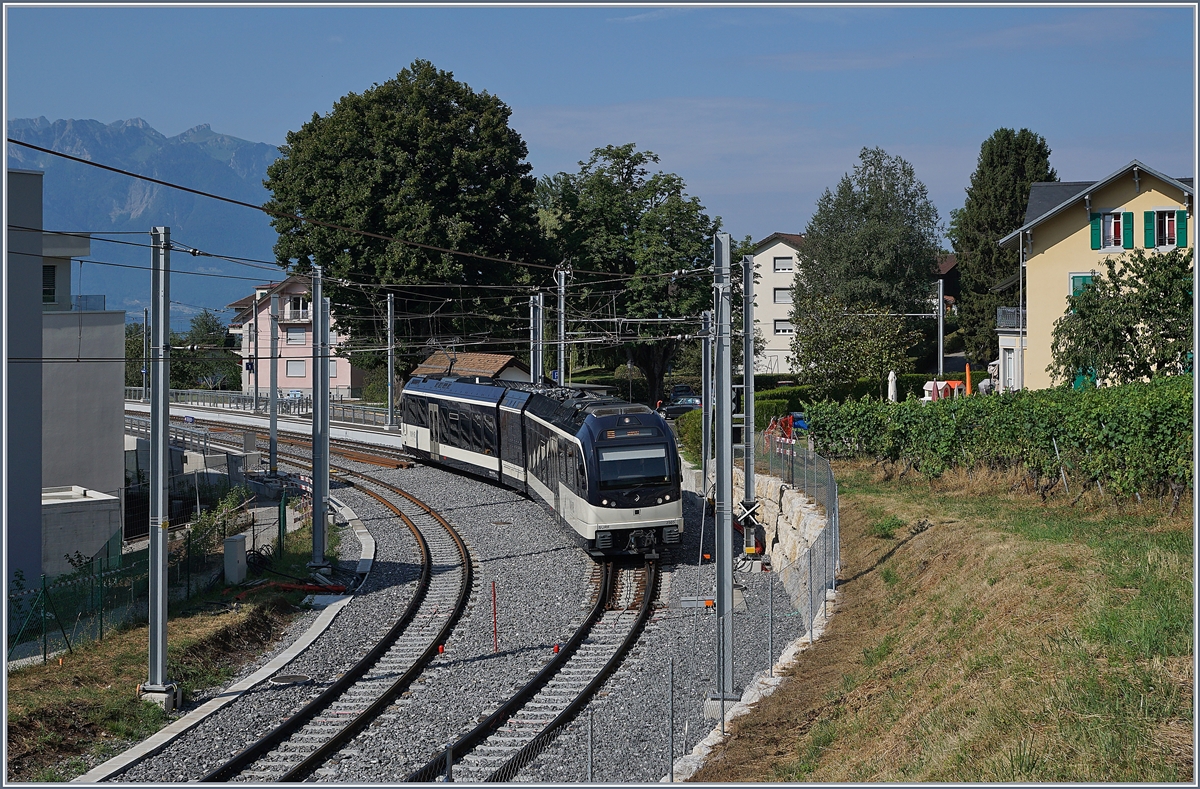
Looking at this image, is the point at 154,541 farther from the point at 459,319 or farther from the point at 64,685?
the point at 459,319

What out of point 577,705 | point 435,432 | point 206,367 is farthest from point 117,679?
point 206,367

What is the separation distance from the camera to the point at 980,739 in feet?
31.1

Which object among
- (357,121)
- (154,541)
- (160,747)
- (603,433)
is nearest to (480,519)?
(603,433)

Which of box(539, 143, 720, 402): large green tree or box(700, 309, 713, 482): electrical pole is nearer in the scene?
box(700, 309, 713, 482): electrical pole

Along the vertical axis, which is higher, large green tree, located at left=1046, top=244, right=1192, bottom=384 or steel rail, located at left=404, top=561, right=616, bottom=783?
large green tree, located at left=1046, top=244, right=1192, bottom=384

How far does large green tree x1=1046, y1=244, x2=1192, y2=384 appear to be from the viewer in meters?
27.0

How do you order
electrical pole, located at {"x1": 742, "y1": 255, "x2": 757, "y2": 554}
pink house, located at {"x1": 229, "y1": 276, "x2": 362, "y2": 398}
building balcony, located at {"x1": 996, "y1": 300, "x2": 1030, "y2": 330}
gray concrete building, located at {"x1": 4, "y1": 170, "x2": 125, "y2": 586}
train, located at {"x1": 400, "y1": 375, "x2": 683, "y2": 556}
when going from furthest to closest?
pink house, located at {"x1": 229, "y1": 276, "x2": 362, "y2": 398} → building balcony, located at {"x1": 996, "y1": 300, "x2": 1030, "y2": 330} → gray concrete building, located at {"x1": 4, "y1": 170, "x2": 125, "y2": 586} → train, located at {"x1": 400, "y1": 375, "x2": 683, "y2": 556} → electrical pole, located at {"x1": 742, "y1": 255, "x2": 757, "y2": 554}

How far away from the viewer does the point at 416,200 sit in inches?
1841

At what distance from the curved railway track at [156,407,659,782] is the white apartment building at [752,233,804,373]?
189ft

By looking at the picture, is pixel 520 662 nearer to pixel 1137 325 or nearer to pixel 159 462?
pixel 159 462

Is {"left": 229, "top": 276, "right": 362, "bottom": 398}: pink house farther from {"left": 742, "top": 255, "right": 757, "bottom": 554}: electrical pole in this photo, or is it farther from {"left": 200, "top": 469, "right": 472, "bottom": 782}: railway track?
{"left": 742, "top": 255, "right": 757, "bottom": 554}: electrical pole

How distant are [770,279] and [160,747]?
224ft

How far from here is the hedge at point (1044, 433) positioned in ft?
60.6

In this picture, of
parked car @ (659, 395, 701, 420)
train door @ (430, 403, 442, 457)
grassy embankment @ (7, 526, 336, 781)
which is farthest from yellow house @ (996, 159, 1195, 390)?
grassy embankment @ (7, 526, 336, 781)
